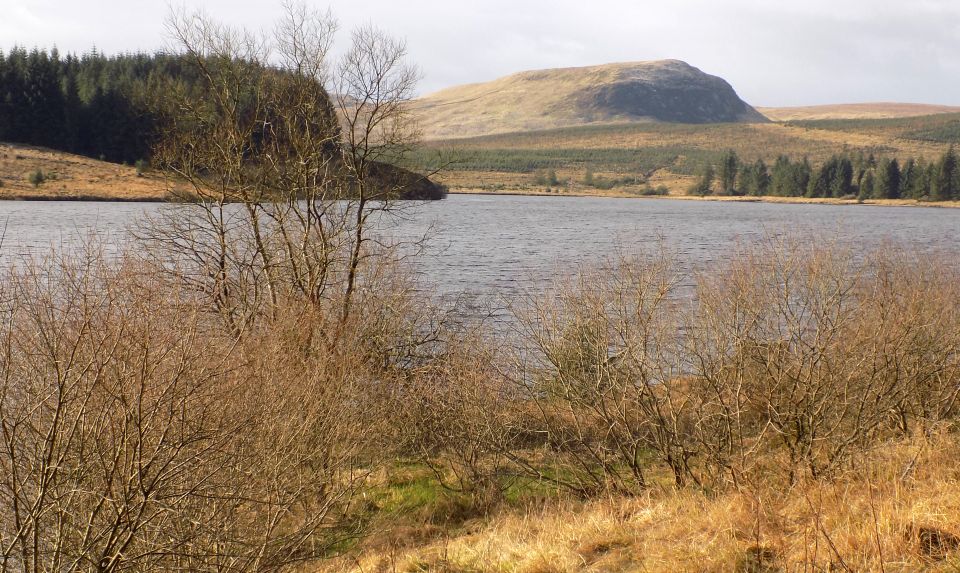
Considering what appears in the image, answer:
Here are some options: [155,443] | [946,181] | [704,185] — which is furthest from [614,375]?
[704,185]

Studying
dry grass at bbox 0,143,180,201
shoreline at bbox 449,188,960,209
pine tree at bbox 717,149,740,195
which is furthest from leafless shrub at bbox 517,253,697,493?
pine tree at bbox 717,149,740,195

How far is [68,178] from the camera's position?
8231 cm

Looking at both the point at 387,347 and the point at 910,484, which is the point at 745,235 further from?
the point at 910,484

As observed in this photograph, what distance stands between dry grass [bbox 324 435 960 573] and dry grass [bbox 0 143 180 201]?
67.2m

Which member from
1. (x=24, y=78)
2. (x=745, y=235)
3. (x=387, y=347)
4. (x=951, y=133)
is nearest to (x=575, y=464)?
(x=387, y=347)

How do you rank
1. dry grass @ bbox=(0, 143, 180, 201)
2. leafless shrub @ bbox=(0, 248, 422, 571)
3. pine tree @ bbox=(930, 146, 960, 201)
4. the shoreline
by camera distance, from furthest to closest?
pine tree @ bbox=(930, 146, 960, 201) → the shoreline → dry grass @ bbox=(0, 143, 180, 201) → leafless shrub @ bbox=(0, 248, 422, 571)

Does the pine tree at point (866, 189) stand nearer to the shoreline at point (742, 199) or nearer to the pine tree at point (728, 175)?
the shoreline at point (742, 199)

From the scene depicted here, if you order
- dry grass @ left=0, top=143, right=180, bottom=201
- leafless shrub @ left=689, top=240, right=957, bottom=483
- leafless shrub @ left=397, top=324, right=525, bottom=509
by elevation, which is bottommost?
leafless shrub @ left=397, top=324, right=525, bottom=509

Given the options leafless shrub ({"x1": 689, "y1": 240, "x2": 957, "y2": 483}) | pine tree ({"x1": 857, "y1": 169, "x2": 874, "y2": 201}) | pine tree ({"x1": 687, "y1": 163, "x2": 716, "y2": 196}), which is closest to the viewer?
leafless shrub ({"x1": 689, "y1": 240, "x2": 957, "y2": 483})

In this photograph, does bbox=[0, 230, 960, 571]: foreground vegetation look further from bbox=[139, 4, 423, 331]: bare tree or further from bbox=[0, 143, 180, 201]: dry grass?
bbox=[0, 143, 180, 201]: dry grass

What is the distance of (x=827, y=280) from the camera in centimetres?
Answer: 1401

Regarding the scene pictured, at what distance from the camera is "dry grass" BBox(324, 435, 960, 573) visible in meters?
6.94

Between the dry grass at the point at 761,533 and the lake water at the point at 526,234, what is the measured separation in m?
12.4

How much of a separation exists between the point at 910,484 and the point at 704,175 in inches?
5785
